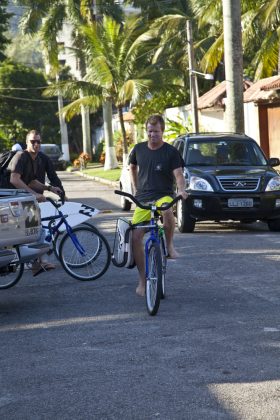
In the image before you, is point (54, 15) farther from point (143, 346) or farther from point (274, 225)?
point (143, 346)

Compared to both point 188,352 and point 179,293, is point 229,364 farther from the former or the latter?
point 179,293

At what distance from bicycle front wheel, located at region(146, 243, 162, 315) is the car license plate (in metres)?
6.90

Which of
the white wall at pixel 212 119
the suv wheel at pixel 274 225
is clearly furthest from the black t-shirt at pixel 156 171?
the white wall at pixel 212 119

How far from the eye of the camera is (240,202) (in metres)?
15.9

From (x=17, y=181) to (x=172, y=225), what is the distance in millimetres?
2684

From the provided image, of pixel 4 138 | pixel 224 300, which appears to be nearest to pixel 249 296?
pixel 224 300

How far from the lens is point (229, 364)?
688 centimetres

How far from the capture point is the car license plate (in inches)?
626

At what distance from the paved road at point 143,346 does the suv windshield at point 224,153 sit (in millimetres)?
4951

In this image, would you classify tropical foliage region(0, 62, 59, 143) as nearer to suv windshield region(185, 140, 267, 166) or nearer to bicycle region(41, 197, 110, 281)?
suv windshield region(185, 140, 267, 166)

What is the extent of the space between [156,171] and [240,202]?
6356 mm

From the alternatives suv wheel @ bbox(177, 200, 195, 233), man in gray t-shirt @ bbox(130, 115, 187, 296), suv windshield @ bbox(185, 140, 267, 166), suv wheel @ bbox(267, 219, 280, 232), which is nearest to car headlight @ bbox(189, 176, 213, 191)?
suv wheel @ bbox(177, 200, 195, 233)

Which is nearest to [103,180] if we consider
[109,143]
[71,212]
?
[109,143]

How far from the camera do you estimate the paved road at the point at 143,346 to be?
5.98m
